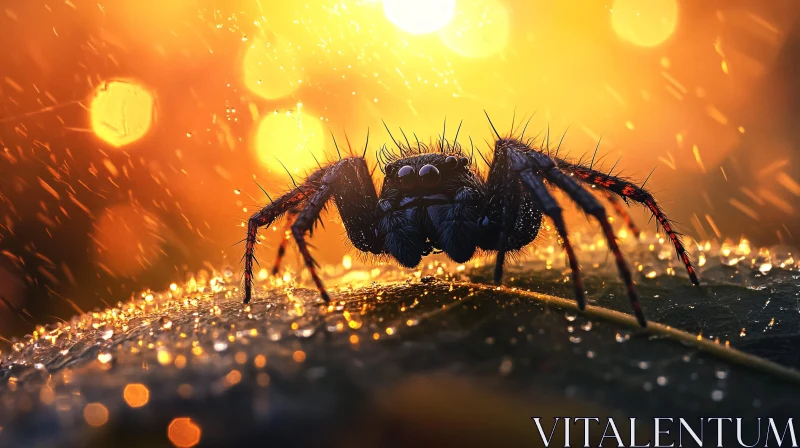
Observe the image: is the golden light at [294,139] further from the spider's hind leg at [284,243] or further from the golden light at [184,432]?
the golden light at [184,432]

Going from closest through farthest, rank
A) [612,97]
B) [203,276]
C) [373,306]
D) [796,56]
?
1. [373,306]
2. [203,276]
3. [796,56]
4. [612,97]

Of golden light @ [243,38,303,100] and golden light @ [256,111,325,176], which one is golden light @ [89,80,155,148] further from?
golden light @ [256,111,325,176]

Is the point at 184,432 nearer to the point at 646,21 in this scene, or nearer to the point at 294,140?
the point at 294,140

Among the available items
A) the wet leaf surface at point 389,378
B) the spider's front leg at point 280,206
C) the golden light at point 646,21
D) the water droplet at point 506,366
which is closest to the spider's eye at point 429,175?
the spider's front leg at point 280,206

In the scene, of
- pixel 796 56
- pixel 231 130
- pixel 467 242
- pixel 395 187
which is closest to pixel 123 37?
pixel 231 130

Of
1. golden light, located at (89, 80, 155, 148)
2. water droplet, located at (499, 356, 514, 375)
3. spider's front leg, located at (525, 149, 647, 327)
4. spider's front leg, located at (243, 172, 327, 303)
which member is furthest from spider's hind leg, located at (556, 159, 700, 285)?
golden light, located at (89, 80, 155, 148)

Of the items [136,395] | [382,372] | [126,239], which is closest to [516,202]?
[382,372]

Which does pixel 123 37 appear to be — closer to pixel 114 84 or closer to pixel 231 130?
pixel 114 84
